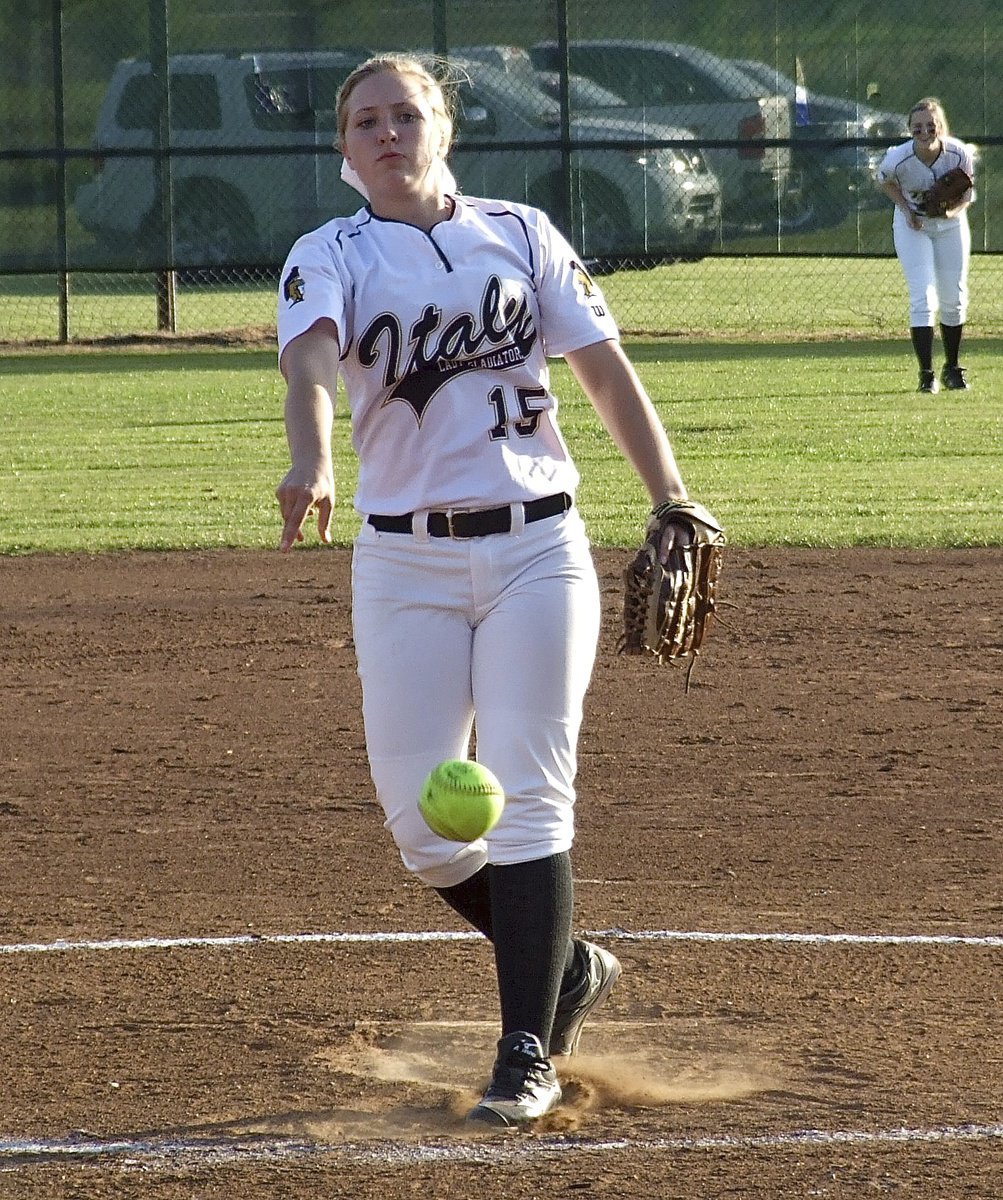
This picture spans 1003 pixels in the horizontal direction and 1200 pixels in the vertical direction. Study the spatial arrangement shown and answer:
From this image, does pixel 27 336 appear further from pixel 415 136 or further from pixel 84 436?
pixel 415 136

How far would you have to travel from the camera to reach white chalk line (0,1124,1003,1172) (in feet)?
10.0

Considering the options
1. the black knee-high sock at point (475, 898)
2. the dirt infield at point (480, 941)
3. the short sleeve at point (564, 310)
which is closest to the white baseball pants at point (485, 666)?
the black knee-high sock at point (475, 898)

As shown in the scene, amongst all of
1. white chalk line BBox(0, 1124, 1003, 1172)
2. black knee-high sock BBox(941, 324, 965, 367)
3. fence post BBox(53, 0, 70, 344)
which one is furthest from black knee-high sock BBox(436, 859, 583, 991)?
fence post BBox(53, 0, 70, 344)

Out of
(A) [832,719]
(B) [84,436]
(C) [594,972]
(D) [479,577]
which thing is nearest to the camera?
(D) [479,577]

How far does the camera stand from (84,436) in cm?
1216

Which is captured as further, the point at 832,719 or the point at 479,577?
the point at 832,719

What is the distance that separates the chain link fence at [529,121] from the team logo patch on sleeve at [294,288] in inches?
532

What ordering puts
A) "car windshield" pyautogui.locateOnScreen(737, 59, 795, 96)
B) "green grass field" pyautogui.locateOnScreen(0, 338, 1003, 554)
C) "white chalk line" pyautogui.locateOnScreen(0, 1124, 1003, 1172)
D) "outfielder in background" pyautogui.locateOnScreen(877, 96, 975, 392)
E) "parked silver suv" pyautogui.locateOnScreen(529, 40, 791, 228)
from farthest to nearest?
"car windshield" pyautogui.locateOnScreen(737, 59, 795, 96), "parked silver suv" pyautogui.locateOnScreen(529, 40, 791, 228), "outfielder in background" pyautogui.locateOnScreen(877, 96, 975, 392), "green grass field" pyautogui.locateOnScreen(0, 338, 1003, 554), "white chalk line" pyautogui.locateOnScreen(0, 1124, 1003, 1172)

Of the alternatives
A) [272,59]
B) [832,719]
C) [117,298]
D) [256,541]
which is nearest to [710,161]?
[272,59]

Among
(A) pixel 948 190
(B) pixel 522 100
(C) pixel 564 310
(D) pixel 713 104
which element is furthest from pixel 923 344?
(C) pixel 564 310

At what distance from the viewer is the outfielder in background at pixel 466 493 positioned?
125 inches

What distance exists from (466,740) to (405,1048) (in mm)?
671

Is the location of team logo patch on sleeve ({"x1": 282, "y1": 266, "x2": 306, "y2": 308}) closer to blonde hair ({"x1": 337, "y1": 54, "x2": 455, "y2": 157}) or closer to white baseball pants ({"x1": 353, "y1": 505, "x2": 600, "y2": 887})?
blonde hair ({"x1": 337, "y1": 54, "x2": 455, "y2": 157})

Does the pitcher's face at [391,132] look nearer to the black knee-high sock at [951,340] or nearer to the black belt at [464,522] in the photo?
the black belt at [464,522]
